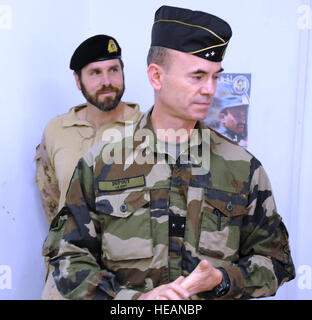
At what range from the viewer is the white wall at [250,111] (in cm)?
218

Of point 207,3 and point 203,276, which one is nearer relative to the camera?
point 203,276

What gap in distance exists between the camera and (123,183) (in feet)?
4.39

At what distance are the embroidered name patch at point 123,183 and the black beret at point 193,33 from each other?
345 millimetres

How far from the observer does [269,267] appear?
51.3 inches

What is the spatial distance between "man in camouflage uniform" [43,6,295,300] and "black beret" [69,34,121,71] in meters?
0.77

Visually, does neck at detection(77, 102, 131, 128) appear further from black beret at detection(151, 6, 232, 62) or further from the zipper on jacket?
the zipper on jacket

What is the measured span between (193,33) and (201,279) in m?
0.60

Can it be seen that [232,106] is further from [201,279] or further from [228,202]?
[201,279]

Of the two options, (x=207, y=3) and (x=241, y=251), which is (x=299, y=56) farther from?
(x=241, y=251)

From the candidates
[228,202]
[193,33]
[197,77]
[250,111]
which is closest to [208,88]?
[197,77]

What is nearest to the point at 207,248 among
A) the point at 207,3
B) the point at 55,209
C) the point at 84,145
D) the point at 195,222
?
the point at 195,222

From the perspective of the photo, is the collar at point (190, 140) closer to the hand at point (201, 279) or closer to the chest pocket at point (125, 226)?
the chest pocket at point (125, 226)

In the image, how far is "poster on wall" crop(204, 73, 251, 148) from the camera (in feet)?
7.39

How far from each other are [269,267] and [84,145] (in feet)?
3.41
